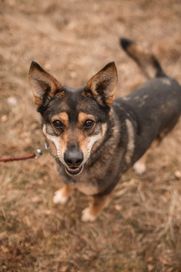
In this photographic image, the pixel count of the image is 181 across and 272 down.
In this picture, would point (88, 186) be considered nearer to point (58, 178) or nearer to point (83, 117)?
point (83, 117)

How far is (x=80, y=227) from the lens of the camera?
452cm

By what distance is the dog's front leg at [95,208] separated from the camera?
4200 millimetres

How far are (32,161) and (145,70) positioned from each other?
91.3 inches

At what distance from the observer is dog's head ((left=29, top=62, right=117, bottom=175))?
3.29m

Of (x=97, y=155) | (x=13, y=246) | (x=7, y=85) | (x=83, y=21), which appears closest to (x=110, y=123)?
(x=97, y=155)

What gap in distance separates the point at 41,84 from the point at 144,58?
84.8 inches

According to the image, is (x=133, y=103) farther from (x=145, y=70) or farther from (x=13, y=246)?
(x=13, y=246)

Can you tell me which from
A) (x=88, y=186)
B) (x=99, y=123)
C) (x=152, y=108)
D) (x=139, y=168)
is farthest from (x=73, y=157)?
(x=139, y=168)

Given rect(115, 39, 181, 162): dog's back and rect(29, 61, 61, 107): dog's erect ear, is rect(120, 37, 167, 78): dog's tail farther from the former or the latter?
rect(29, 61, 61, 107): dog's erect ear

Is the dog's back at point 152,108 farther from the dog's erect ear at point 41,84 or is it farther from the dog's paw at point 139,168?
the dog's erect ear at point 41,84

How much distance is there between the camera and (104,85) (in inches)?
→ 136

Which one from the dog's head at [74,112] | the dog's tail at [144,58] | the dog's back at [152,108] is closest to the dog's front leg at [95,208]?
the dog's back at [152,108]

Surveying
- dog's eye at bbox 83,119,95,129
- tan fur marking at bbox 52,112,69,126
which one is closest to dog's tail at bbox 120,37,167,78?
dog's eye at bbox 83,119,95,129

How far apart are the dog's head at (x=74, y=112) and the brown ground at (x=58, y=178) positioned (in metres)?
1.40
